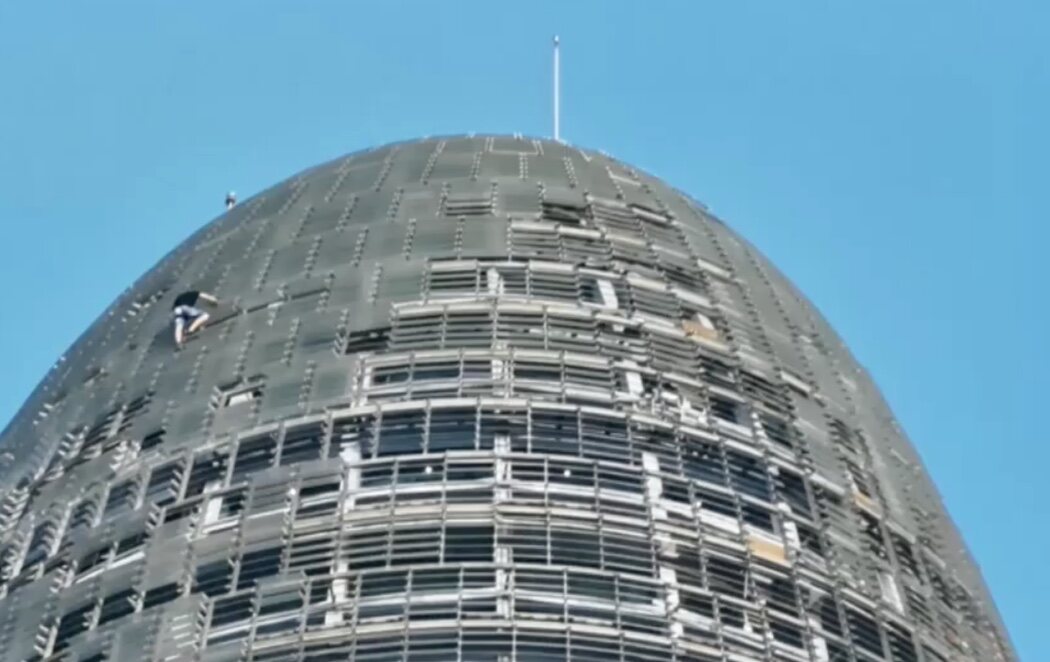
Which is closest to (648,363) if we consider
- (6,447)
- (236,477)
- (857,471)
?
(857,471)

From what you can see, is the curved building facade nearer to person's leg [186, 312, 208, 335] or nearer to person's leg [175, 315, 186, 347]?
person's leg [175, 315, 186, 347]

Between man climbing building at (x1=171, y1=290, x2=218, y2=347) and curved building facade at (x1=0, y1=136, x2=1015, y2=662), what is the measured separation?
21.2 inches

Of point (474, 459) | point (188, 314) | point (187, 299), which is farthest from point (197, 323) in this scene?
point (474, 459)

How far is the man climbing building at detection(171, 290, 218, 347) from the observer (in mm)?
71438

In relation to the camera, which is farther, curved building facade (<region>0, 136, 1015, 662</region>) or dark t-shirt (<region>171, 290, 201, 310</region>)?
dark t-shirt (<region>171, 290, 201, 310</region>)

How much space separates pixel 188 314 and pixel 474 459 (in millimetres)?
11709

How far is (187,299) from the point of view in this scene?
72875 millimetres

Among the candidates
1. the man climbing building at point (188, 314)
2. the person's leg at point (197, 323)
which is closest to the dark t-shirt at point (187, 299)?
the man climbing building at point (188, 314)

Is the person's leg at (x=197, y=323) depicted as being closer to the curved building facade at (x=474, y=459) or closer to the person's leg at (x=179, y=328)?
the person's leg at (x=179, y=328)

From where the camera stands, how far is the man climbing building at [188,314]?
234ft

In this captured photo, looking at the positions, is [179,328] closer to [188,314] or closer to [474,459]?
[188,314]

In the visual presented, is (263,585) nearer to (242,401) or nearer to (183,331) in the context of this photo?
(242,401)

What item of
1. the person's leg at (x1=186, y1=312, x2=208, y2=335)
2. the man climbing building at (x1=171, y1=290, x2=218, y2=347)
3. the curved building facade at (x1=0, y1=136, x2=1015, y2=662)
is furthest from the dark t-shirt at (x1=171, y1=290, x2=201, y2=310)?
the person's leg at (x1=186, y1=312, x2=208, y2=335)

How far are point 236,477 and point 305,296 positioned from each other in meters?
7.92
